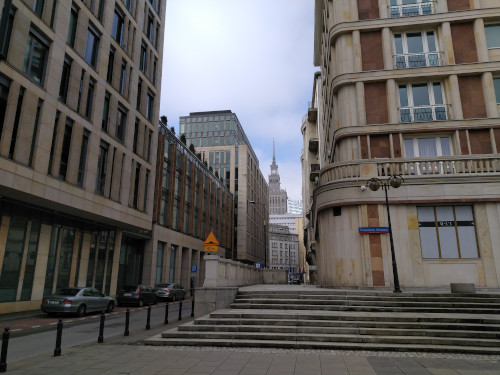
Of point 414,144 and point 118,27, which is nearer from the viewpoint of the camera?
point 414,144

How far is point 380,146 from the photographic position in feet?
68.7

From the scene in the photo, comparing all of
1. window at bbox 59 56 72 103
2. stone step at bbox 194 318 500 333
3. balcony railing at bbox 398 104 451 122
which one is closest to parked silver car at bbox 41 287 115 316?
stone step at bbox 194 318 500 333

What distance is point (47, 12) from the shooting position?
2108cm

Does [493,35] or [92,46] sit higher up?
[92,46]

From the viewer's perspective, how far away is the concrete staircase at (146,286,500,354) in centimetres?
959

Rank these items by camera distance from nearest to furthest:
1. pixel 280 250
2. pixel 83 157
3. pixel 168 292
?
pixel 83 157, pixel 168 292, pixel 280 250

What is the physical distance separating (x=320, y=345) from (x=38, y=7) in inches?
906

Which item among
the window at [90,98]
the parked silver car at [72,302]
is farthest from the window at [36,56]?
the parked silver car at [72,302]

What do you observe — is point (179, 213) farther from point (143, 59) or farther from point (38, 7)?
point (38, 7)

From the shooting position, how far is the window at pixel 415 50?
21688 millimetres

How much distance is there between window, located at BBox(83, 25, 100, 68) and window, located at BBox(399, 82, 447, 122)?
21269 mm

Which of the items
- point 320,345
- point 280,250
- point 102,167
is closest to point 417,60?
point 320,345

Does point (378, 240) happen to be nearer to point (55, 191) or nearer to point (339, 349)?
point (339, 349)

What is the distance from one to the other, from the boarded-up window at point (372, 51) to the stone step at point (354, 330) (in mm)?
16471
